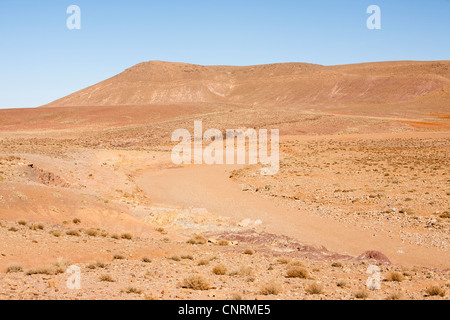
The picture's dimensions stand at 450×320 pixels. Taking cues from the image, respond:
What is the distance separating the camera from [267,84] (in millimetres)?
144125

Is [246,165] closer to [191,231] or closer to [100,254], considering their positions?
[191,231]

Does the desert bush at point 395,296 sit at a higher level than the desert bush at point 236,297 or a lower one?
lower

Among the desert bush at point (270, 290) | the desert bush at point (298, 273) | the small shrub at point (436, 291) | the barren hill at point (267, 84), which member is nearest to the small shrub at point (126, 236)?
the desert bush at point (298, 273)

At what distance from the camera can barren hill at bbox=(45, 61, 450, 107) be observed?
398ft

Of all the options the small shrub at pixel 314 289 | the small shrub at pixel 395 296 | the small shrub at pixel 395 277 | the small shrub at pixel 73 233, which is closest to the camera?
the small shrub at pixel 395 296

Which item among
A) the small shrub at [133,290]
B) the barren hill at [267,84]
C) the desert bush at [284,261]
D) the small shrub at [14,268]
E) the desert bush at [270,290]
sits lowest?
the desert bush at [284,261]

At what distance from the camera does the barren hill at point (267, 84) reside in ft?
398

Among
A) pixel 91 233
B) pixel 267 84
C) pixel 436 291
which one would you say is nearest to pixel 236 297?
pixel 436 291

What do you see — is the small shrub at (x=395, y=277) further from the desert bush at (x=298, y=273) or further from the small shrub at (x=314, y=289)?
the small shrub at (x=314, y=289)

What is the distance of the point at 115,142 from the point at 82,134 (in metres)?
11.7

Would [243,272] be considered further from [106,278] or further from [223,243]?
[223,243]

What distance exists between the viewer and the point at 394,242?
605 inches
